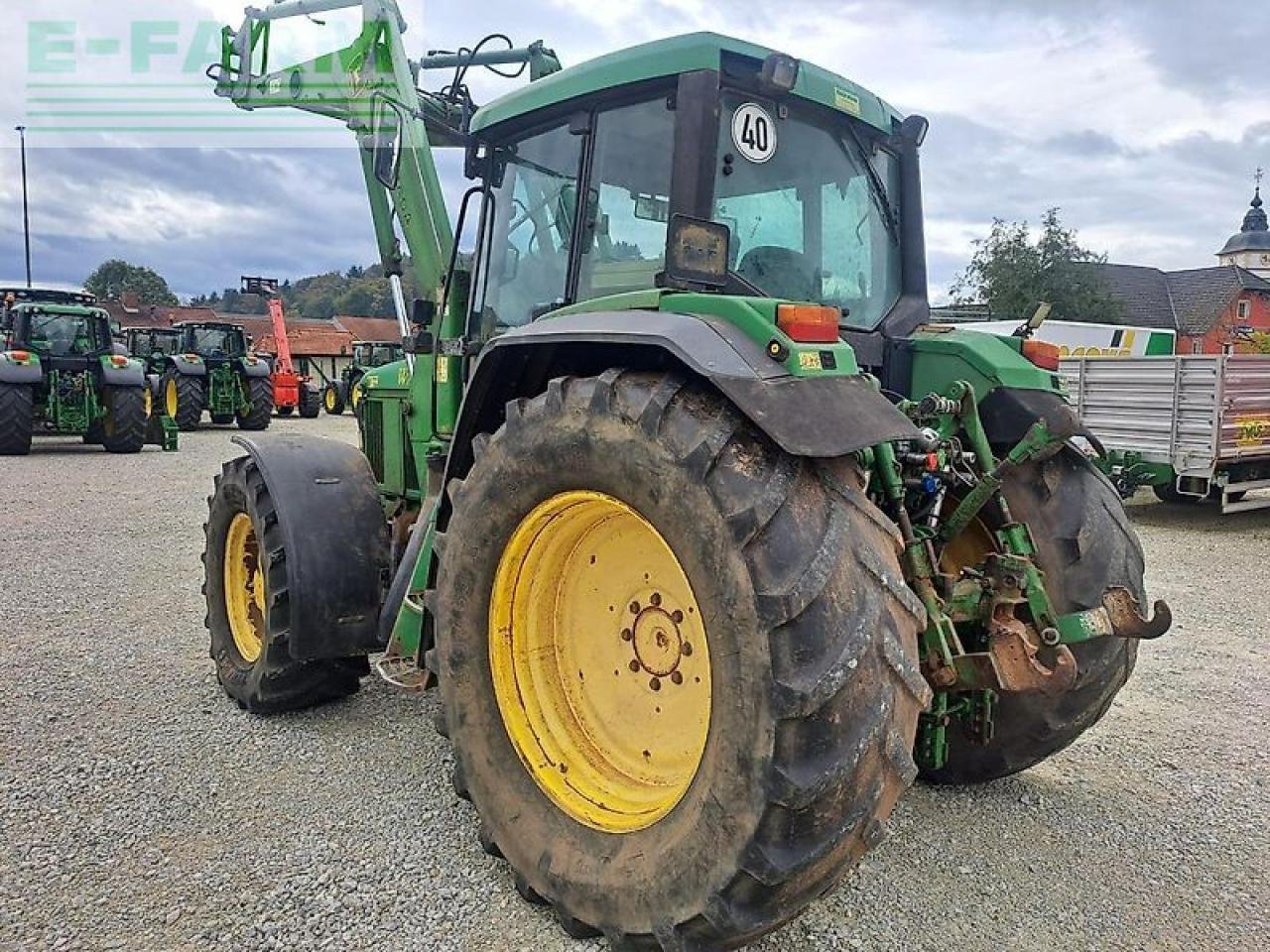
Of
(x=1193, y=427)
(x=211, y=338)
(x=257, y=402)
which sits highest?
(x=211, y=338)

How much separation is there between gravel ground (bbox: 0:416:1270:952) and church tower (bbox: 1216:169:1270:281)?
239 feet

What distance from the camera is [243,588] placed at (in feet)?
13.7

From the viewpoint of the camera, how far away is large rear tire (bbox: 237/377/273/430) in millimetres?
20062

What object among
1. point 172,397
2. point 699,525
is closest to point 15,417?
point 172,397

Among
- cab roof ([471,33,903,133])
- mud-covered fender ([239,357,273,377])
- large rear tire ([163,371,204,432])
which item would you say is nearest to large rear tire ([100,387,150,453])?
large rear tire ([163,371,204,432])

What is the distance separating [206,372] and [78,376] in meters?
4.65

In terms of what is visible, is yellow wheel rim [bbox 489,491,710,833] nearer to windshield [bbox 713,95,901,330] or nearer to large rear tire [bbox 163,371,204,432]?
windshield [bbox 713,95,901,330]

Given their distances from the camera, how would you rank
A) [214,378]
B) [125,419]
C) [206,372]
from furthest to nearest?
[214,378]
[206,372]
[125,419]

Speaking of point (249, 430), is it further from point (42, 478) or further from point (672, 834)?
point (672, 834)

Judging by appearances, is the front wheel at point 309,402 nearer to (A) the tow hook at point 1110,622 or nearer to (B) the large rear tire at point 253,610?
(B) the large rear tire at point 253,610

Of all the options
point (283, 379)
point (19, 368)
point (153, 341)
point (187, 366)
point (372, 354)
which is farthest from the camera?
point (283, 379)

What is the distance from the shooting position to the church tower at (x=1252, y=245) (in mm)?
64250

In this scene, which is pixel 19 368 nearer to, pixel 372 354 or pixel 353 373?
pixel 372 354

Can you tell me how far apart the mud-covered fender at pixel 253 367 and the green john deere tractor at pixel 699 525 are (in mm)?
16998
